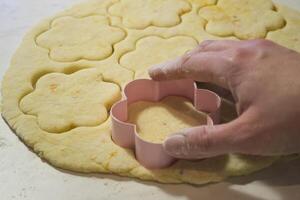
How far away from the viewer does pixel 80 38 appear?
1.20 metres

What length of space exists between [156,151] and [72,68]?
37 centimetres

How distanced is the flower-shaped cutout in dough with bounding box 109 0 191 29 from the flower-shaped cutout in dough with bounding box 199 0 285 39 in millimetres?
73

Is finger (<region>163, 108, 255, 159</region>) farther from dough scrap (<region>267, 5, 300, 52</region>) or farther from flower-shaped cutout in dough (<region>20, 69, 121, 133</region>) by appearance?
dough scrap (<region>267, 5, 300, 52</region>)

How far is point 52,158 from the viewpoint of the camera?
887mm

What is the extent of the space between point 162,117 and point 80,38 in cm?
38

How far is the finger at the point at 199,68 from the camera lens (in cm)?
88

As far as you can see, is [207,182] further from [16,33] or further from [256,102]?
[16,33]

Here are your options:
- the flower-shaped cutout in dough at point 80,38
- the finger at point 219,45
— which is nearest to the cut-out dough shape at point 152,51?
the flower-shaped cutout in dough at point 80,38

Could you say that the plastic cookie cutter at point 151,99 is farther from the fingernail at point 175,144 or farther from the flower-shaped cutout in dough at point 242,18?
the flower-shaped cutout in dough at point 242,18

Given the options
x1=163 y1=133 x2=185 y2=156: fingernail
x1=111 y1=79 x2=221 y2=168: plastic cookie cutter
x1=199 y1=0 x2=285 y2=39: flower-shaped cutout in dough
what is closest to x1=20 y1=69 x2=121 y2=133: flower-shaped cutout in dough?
x1=111 y1=79 x2=221 y2=168: plastic cookie cutter

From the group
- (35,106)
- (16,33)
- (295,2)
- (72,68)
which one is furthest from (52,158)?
(295,2)

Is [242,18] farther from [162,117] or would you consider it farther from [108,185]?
[108,185]

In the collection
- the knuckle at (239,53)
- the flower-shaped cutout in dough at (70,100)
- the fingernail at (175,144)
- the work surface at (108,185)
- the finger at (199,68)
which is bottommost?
the work surface at (108,185)

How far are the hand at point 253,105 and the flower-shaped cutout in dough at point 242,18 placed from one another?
30cm
